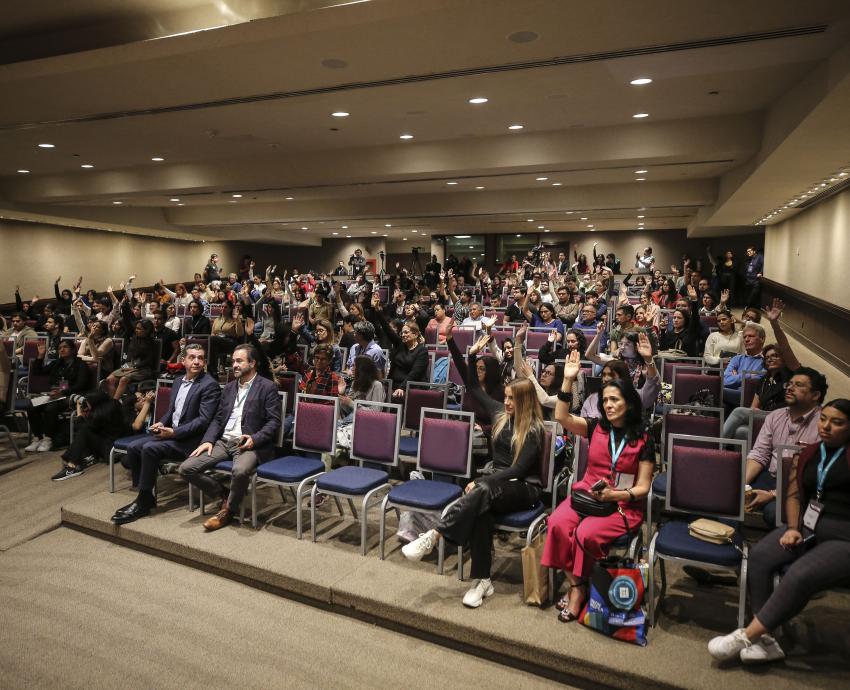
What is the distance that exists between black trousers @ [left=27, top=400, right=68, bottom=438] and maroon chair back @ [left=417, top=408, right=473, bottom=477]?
Answer: 14.3 feet

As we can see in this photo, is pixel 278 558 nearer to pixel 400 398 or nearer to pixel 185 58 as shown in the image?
pixel 400 398

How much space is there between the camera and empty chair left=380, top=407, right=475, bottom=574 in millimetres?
3680

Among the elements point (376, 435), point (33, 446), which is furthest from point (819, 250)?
point (33, 446)

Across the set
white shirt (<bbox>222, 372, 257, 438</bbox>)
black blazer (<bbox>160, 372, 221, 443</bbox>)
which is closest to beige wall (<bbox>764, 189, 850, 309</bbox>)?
white shirt (<bbox>222, 372, 257, 438</bbox>)

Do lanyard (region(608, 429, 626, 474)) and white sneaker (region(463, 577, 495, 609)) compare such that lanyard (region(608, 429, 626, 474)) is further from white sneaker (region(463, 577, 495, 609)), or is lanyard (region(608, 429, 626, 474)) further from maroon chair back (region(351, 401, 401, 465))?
maroon chair back (region(351, 401, 401, 465))

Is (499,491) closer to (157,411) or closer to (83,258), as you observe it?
(157,411)

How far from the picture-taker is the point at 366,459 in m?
4.38

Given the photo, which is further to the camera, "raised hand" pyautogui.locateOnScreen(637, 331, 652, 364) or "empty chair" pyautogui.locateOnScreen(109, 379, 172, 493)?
"empty chair" pyautogui.locateOnScreen(109, 379, 172, 493)

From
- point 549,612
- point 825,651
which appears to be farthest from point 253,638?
point 825,651

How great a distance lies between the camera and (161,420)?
488 cm

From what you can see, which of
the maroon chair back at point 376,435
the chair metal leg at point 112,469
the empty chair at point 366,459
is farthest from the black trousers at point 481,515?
the chair metal leg at point 112,469

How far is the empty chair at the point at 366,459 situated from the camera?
397 centimetres

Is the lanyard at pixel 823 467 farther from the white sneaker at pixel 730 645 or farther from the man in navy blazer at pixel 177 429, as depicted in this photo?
the man in navy blazer at pixel 177 429

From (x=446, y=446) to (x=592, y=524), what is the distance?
4.00ft
